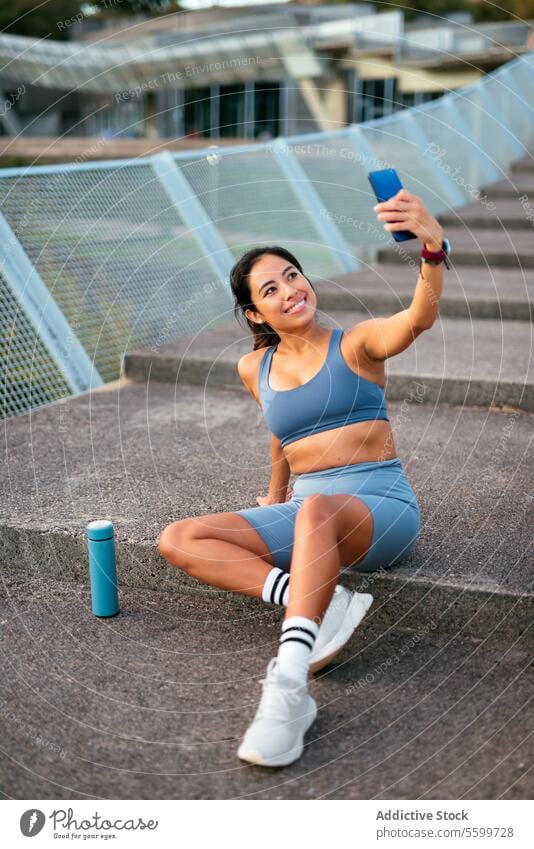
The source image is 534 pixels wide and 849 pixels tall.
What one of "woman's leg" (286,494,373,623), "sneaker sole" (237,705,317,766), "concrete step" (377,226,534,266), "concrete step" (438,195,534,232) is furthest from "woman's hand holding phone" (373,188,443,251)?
"concrete step" (438,195,534,232)

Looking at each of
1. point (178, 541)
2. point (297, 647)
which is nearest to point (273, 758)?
point (297, 647)

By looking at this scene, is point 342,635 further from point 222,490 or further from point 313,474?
point 222,490

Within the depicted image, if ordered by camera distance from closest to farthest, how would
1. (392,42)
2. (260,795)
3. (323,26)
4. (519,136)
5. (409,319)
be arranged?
1. (260,795)
2. (409,319)
3. (519,136)
4. (392,42)
5. (323,26)

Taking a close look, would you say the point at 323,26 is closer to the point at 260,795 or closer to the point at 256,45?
the point at 256,45

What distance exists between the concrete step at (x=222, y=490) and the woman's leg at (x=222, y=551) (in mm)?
382

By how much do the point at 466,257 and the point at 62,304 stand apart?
4.57 m

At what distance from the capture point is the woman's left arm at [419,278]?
9.86ft

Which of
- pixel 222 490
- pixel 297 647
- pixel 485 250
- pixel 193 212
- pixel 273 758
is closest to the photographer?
pixel 273 758

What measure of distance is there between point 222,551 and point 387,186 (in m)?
1.31

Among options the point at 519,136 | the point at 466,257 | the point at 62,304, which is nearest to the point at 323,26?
the point at 519,136

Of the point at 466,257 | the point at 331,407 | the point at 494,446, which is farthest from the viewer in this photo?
the point at 466,257

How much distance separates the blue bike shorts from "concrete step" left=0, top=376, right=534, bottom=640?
113 mm

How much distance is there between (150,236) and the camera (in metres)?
6.86

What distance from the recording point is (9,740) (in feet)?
9.60
